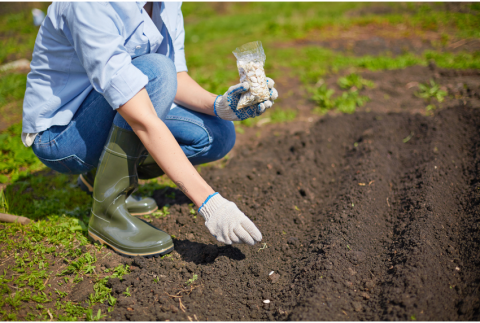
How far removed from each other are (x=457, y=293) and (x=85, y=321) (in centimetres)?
168

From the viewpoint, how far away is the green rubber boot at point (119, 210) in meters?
1.78

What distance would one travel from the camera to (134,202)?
2.23 m

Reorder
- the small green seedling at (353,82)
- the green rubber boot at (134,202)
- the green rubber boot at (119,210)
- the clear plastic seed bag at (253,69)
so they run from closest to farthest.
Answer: the clear plastic seed bag at (253,69)
the green rubber boot at (119,210)
the green rubber boot at (134,202)
the small green seedling at (353,82)

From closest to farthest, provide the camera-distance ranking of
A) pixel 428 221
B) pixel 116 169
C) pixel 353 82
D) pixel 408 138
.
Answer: pixel 116 169 < pixel 428 221 < pixel 408 138 < pixel 353 82

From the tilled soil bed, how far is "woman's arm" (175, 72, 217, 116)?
655 millimetres

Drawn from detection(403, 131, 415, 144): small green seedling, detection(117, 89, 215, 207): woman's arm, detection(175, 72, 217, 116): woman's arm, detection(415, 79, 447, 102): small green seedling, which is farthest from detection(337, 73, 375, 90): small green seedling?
detection(117, 89, 215, 207): woman's arm

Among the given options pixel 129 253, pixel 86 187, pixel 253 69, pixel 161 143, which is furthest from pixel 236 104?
pixel 86 187

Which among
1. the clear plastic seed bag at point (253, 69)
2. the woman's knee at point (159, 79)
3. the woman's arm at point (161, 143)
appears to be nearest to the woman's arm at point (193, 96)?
the woman's knee at point (159, 79)

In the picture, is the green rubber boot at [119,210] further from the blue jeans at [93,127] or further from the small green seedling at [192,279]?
the small green seedling at [192,279]

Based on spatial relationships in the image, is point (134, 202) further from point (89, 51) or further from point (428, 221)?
point (428, 221)

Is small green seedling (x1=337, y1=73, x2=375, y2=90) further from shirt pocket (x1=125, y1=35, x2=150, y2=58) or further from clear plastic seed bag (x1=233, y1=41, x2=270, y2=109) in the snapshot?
shirt pocket (x1=125, y1=35, x2=150, y2=58)

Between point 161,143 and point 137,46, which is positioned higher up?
point 137,46

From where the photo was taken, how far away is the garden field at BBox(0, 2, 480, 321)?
5.18 ft

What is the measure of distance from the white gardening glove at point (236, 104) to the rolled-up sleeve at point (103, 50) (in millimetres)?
493
